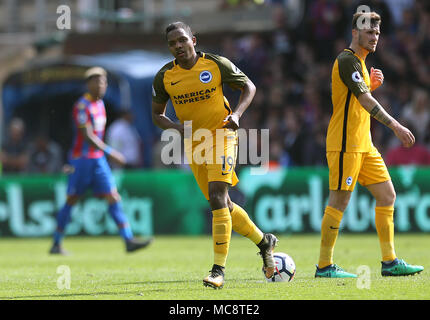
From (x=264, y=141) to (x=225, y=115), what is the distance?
7.52 meters

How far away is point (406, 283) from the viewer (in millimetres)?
8305

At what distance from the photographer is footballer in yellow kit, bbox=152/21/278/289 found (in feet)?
27.6

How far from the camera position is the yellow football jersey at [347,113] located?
28.9 ft

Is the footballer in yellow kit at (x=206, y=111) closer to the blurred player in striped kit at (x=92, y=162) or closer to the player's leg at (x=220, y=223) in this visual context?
the player's leg at (x=220, y=223)

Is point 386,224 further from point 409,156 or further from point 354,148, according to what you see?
point 409,156

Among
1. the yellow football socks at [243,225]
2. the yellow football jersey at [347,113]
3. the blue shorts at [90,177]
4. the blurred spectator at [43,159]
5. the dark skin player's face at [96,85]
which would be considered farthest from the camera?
the blurred spectator at [43,159]

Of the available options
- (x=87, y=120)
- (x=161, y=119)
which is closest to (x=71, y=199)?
(x=87, y=120)

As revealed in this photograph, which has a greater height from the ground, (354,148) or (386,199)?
(354,148)

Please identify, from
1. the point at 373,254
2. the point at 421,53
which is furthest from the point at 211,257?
the point at 421,53

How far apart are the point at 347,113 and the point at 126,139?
1073 cm

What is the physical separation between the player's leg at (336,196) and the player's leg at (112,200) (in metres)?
4.79

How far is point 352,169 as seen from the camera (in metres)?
8.84

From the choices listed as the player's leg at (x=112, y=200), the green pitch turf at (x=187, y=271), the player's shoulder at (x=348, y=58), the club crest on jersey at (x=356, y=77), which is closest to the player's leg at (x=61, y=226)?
the green pitch turf at (x=187, y=271)
